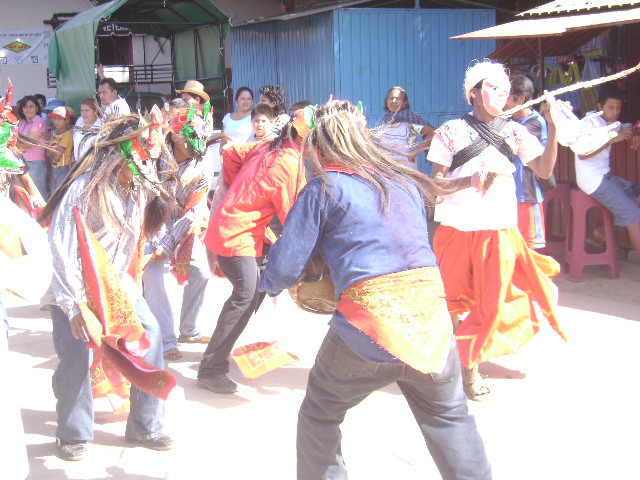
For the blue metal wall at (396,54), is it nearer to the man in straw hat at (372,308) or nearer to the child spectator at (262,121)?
the child spectator at (262,121)

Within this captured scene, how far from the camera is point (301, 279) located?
3090 millimetres

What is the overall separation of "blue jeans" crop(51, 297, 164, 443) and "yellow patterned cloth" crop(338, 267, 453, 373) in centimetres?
135

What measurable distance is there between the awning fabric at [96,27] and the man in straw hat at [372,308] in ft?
33.6

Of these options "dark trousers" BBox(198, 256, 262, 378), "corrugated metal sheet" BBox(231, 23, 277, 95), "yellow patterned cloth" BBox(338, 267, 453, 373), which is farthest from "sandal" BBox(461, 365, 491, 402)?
"corrugated metal sheet" BBox(231, 23, 277, 95)

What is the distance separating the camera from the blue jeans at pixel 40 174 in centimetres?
1048

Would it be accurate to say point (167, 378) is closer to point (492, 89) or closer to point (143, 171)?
point (143, 171)

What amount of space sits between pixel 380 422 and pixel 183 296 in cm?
212

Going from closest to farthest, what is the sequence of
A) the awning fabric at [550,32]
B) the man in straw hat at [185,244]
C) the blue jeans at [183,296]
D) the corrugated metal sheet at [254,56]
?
the man in straw hat at [185,244] < the blue jeans at [183,296] < the awning fabric at [550,32] < the corrugated metal sheet at [254,56]

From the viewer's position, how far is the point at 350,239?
9.50 feet

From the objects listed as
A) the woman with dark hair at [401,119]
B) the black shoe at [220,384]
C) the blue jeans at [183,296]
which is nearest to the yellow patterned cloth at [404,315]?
the black shoe at [220,384]

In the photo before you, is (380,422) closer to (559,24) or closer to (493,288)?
(493,288)

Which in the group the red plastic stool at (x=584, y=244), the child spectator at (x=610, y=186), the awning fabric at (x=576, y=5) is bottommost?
the red plastic stool at (x=584, y=244)

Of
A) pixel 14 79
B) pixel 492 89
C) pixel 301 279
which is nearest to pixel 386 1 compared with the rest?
pixel 492 89

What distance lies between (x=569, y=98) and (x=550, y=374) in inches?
206
